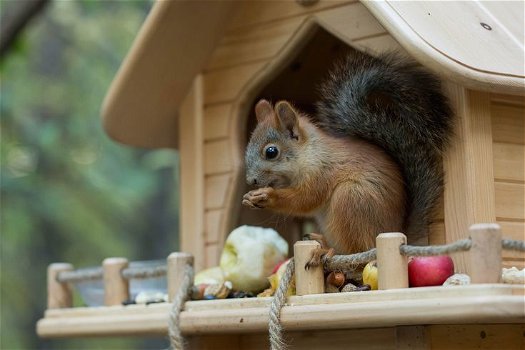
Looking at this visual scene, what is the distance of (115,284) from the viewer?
2320mm

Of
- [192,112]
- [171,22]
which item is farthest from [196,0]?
[192,112]

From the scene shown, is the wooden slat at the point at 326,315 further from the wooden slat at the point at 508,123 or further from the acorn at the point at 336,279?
the wooden slat at the point at 508,123

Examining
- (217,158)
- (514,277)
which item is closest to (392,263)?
(514,277)

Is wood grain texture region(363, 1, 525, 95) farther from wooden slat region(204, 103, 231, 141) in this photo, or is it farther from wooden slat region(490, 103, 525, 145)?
wooden slat region(204, 103, 231, 141)

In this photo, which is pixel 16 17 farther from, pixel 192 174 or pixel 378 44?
pixel 378 44

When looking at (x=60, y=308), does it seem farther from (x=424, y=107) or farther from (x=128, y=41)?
(x=128, y=41)

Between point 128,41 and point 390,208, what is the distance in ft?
12.5

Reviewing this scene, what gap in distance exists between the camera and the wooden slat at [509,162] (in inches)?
76.4

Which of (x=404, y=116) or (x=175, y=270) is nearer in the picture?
(x=404, y=116)

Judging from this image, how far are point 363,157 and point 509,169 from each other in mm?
263

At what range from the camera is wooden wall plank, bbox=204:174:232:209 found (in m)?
2.44

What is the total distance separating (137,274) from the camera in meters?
2.28

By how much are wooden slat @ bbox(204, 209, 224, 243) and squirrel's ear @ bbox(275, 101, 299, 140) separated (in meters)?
0.47

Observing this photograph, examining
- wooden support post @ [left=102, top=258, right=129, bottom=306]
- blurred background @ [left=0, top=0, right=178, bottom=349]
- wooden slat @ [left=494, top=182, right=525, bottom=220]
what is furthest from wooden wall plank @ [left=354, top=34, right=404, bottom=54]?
blurred background @ [left=0, top=0, right=178, bottom=349]
